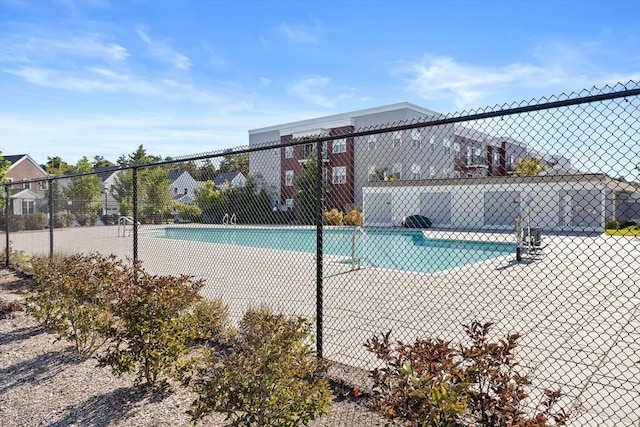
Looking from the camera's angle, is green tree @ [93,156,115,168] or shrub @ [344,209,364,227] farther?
green tree @ [93,156,115,168]

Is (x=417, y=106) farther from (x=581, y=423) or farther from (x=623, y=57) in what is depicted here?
(x=581, y=423)

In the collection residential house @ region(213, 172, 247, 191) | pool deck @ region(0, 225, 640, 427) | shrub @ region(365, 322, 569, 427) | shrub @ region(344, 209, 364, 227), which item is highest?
residential house @ region(213, 172, 247, 191)

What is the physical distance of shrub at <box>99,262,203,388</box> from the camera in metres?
3.38

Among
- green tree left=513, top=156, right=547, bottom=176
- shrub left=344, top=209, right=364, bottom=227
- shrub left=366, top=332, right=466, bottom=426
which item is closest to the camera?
shrub left=366, top=332, right=466, bottom=426

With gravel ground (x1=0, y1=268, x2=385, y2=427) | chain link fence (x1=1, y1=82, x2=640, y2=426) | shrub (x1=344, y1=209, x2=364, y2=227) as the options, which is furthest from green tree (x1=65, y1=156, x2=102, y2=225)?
gravel ground (x1=0, y1=268, x2=385, y2=427)

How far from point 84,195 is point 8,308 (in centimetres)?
2285

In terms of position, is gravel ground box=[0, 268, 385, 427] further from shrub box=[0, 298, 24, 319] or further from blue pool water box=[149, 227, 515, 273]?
blue pool water box=[149, 227, 515, 273]

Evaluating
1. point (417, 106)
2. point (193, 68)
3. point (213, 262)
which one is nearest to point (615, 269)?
point (213, 262)

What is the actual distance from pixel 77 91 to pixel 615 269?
13822 mm

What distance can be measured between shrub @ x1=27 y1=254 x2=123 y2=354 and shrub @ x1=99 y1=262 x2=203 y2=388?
609 millimetres

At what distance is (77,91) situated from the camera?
398 inches

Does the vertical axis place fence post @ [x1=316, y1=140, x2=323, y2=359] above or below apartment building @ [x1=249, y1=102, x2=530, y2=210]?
below

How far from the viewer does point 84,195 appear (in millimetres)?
26250

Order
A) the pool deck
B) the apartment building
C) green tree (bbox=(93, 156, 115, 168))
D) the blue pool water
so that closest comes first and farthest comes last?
the pool deck → the blue pool water → the apartment building → green tree (bbox=(93, 156, 115, 168))
